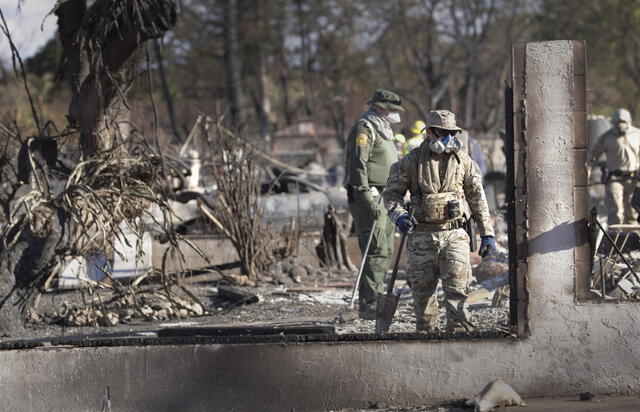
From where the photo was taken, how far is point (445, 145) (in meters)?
6.85

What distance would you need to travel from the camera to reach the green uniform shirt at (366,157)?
28.4 feet

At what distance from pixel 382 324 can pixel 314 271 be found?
5.15 metres

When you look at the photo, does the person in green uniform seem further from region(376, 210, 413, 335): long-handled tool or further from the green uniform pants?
region(376, 210, 413, 335): long-handled tool

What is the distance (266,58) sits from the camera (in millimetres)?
53156

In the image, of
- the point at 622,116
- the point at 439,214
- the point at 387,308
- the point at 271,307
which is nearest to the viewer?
the point at 439,214

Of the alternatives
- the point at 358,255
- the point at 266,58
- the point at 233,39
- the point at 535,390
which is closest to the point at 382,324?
the point at 535,390

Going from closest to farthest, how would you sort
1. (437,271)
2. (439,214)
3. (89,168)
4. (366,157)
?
(439,214)
(437,271)
(366,157)
(89,168)

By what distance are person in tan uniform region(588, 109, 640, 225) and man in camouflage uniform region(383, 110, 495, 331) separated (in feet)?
27.6

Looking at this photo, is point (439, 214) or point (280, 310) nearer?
point (439, 214)

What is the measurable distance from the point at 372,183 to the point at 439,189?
186 cm

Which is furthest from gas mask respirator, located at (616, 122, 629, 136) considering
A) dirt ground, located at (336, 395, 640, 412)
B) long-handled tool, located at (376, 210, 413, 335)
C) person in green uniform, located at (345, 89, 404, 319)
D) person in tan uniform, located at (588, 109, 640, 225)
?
dirt ground, located at (336, 395, 640, 412)

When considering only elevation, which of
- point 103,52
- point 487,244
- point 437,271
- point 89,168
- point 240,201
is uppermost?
point 103,52

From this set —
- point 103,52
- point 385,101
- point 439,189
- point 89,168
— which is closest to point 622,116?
point 385,101

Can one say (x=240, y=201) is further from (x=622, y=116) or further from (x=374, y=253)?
(x=622, y=116)
